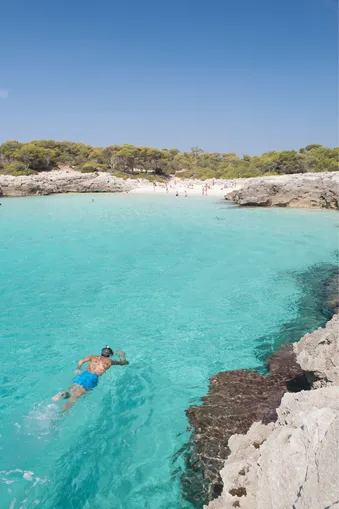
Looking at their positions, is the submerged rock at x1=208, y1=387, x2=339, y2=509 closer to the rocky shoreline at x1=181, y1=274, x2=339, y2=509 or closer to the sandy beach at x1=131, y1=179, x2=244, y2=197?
the rocky shoreline at x1=181, y1=274, x2=339, y2=509

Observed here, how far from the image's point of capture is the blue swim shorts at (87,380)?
6414mm

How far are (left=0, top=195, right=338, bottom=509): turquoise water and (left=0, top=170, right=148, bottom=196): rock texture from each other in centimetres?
2671

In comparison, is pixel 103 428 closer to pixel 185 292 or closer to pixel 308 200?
pixel 185 292

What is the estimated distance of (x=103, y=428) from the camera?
5566mm

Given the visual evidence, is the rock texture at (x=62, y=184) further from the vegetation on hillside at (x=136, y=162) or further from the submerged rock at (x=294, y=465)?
the submerged rock at (x=294, y=465)

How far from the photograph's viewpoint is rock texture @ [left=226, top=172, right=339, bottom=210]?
2998 centimetres

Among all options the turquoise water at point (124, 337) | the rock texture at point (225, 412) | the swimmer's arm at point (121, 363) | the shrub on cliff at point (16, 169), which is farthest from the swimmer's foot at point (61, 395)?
the shrub on cliff at point (16, 169)

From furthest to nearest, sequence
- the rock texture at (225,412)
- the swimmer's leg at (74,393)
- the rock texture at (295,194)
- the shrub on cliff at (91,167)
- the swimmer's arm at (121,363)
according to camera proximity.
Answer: the shrub on cliff at (91,167) < the rock texture at (295,194) < the swimmer's arm at (121,363) < the swimmer's leg at (74,393) < the rock texture at (225,412)

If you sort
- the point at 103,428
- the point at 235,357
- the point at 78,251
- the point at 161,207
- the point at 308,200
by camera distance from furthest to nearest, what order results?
the point at 161,207 → the point at 308,200 → the point at 78,251 → the point at 235,357 → the point at 103,428

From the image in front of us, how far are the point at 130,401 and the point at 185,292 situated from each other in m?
5.74

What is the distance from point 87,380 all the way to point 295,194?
29600 millimetres

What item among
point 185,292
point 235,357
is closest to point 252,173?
point 185,292

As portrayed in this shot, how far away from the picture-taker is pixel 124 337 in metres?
8.67

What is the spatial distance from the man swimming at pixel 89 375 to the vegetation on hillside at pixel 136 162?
50598mm
